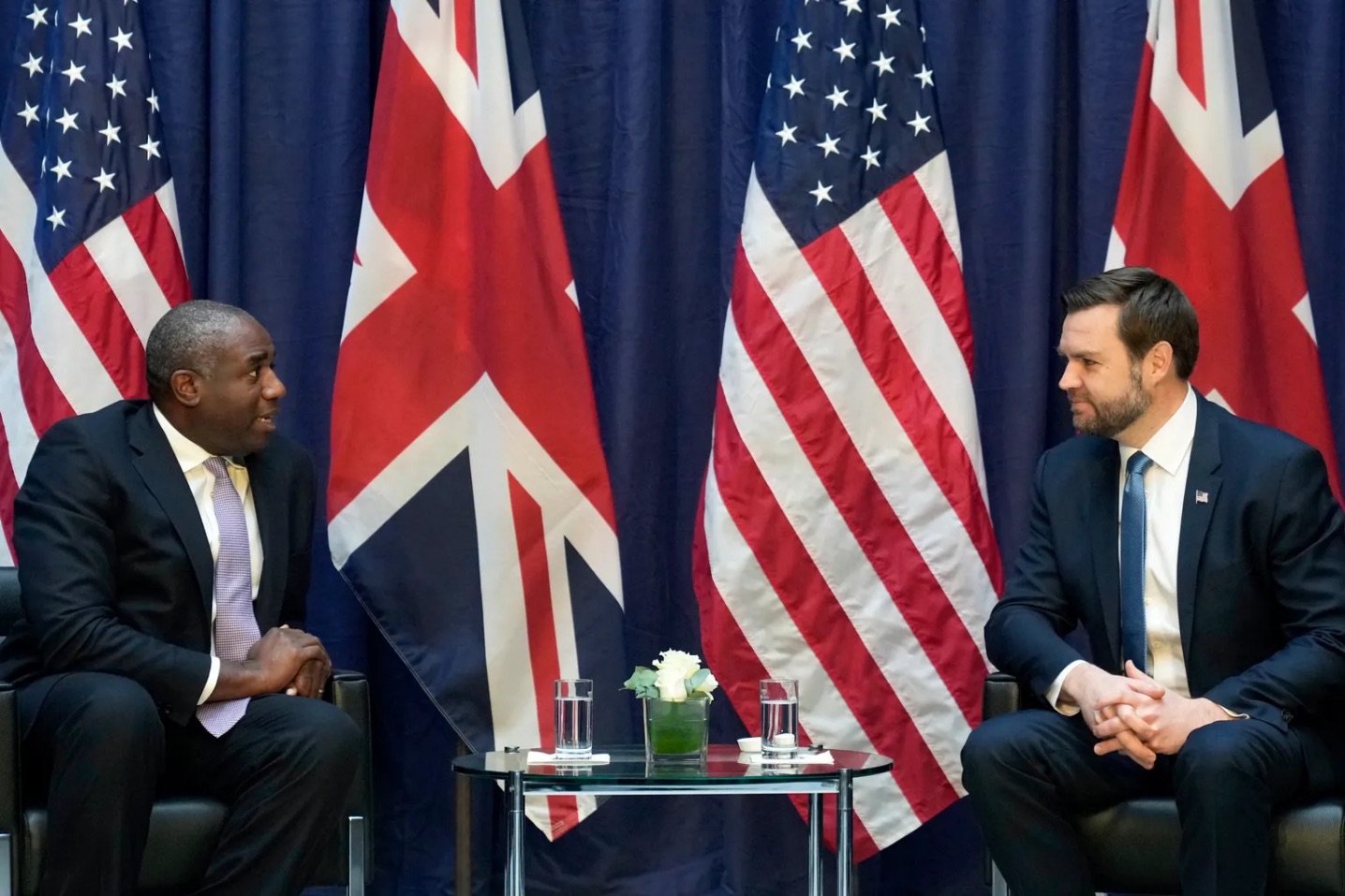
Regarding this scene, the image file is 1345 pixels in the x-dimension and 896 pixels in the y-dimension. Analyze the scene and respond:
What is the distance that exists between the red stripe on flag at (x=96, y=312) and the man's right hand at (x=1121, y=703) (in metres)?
2.48

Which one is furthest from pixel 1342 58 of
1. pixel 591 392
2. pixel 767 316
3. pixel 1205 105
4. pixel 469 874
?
pixel 469 874

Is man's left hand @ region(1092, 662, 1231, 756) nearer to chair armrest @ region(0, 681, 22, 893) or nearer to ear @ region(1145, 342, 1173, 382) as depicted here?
ear @ region(1145, 342, 1173, 382)

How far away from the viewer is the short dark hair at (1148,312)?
12.1ft


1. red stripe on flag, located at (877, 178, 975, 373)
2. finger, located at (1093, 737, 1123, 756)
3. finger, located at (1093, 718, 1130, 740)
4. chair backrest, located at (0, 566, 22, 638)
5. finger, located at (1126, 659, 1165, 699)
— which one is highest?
red stripe on flag, located at (877, 178, 975, 373)

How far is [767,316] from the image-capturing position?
4.36m

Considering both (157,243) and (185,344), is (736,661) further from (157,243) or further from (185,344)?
(157,243)

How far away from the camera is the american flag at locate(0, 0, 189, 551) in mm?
4293

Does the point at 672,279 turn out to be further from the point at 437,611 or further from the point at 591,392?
the point at 437,611

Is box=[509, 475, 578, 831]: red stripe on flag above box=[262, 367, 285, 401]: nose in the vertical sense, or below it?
below

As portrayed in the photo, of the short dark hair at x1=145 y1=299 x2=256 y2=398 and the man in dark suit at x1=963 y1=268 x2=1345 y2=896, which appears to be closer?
the man in dark suit at x1=963 y1=268 x2=1345 y2=896

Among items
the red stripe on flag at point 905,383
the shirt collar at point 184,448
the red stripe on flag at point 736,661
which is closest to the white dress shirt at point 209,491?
the shirt collar at point 184,448

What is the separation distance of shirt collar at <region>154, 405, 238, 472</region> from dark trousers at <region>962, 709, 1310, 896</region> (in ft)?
5.83

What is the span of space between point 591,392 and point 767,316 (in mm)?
507

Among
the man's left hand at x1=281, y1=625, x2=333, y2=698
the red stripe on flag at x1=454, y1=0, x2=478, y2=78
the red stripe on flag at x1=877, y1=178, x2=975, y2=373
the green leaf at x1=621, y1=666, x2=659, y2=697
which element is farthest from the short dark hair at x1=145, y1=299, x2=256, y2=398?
the red stripe on flag at x1=877, y1=178, x2=975, y2=373
